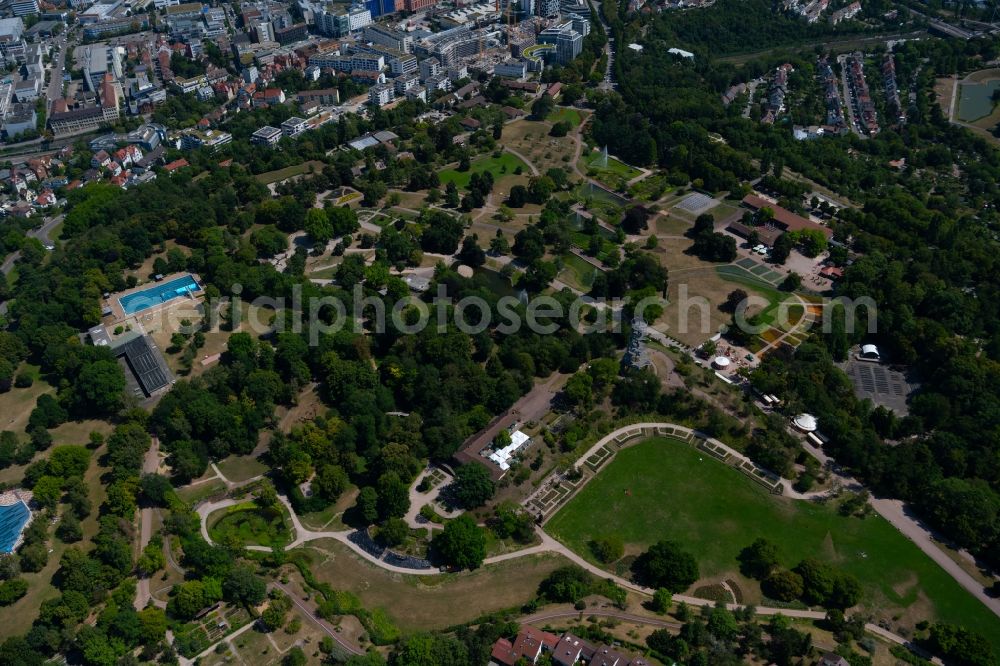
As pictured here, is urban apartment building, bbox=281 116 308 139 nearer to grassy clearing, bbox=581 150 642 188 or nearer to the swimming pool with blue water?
grassy clearing, bbox=581 150 642 188

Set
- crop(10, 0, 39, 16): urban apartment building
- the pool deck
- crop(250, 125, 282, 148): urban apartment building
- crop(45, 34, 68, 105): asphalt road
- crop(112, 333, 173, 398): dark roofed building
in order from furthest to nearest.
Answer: crop(10, 0, 39, 16): urban apartment building
crop(45, 34, 68, 105): asphalt road
crop(250, 125, 282, 148): urban apartment building
the pool deck
crop(112, 333, 173, 398): dark roofed building

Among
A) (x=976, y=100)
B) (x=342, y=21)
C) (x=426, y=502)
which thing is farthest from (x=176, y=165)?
(x=976, y=100)

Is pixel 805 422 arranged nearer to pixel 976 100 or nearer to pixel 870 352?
pixel 870 352

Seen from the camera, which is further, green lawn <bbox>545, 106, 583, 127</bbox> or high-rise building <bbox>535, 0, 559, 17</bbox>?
high-rise building <bbox>535, 0, 559, 17</bbox>

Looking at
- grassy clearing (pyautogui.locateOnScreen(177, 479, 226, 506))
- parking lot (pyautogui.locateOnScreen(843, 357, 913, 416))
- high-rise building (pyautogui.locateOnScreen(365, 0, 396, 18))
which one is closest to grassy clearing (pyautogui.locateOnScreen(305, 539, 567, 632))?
grassy clearing (pyautogui.locateOnScreen(177, 479, 226, 506))

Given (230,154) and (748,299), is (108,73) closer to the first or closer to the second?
(230,154)

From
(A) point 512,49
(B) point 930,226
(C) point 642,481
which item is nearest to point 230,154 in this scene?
(A) point 512,49
